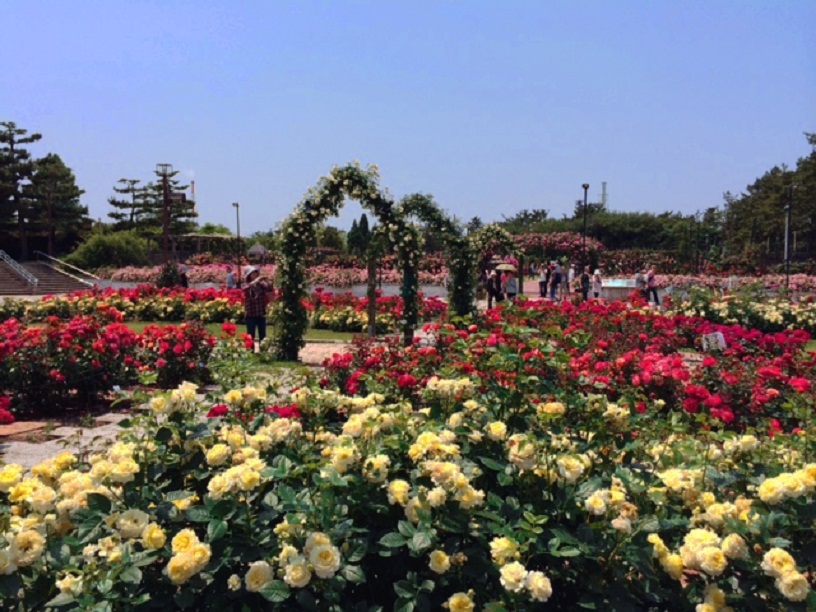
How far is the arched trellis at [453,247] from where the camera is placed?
1347cm

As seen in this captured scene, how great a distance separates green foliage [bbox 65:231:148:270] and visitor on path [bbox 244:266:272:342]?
1373 inches

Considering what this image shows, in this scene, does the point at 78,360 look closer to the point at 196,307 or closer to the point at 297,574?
the point at 297,574

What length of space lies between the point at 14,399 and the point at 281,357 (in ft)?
14.4

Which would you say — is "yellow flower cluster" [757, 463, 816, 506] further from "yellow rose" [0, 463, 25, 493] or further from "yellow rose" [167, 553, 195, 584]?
"yellow rose" [0, 463, 25, 493]

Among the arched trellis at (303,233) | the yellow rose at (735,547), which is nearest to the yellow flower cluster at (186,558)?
the yellow rose at (735,547)

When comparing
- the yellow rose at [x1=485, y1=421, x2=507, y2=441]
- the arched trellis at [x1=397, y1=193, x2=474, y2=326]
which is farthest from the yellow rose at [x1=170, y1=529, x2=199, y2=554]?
the arched trellis at [x1=397, y1=193, x2=474, y2=326]

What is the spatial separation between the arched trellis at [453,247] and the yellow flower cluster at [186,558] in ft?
36.9

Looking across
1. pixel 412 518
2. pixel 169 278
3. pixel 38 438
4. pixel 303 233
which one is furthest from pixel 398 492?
pixel 169 278

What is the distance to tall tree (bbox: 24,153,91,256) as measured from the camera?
4669 centimetres

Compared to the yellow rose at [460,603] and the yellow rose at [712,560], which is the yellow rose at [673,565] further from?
the yellow rose at [460,603]

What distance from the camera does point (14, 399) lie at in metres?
7.07

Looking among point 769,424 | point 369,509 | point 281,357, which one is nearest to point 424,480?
point 369,509

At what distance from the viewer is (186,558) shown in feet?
5.99

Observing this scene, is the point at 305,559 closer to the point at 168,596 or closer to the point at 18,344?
the point at 168,596
